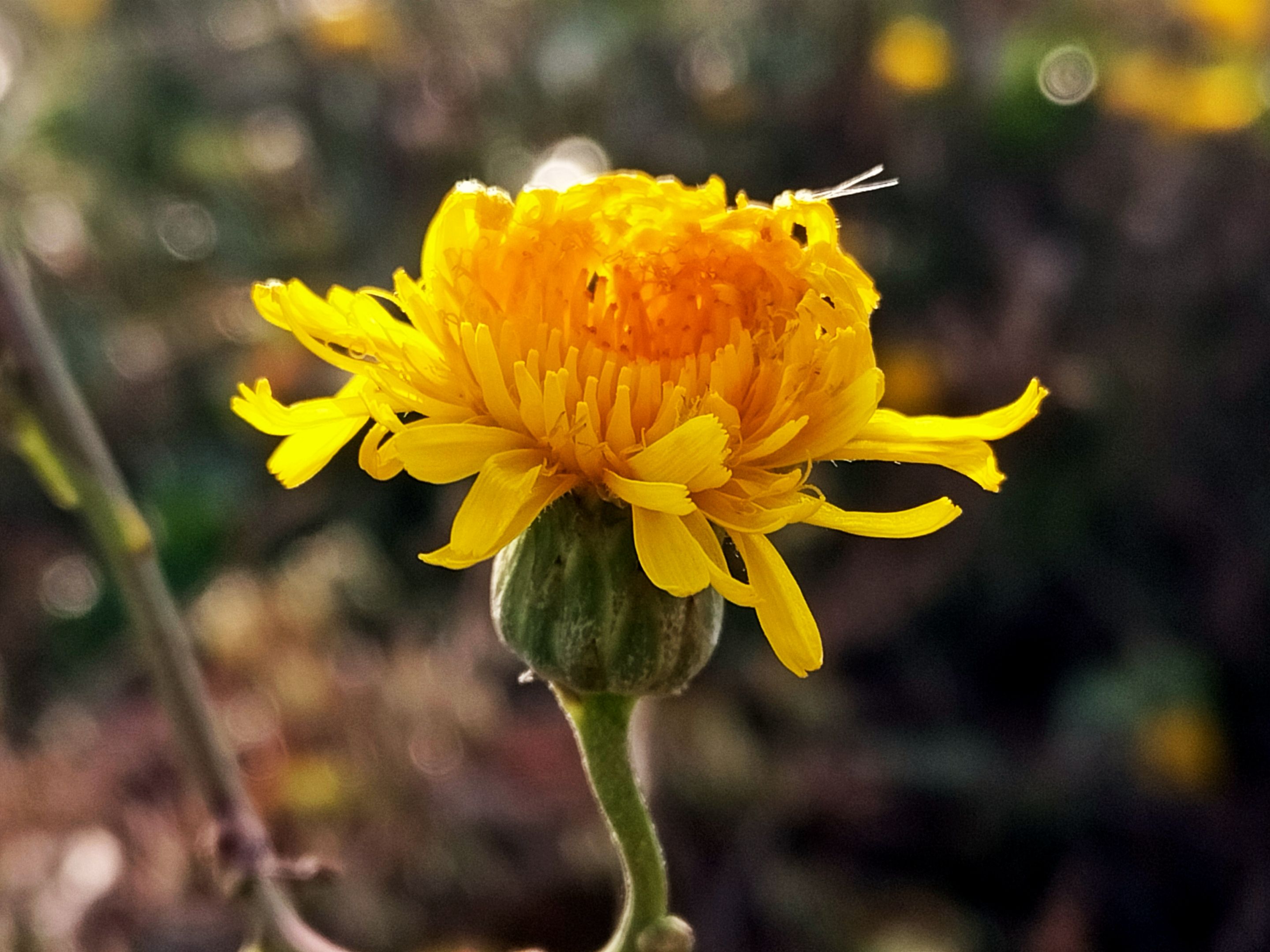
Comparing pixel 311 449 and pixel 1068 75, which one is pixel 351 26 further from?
pixel 311 449

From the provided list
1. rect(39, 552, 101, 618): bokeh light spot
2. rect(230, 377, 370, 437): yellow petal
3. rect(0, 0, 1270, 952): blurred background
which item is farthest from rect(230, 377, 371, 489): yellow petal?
rect(39, 552, 101, 618): bokeh light spot

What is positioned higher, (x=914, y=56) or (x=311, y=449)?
(x=311, y=449)

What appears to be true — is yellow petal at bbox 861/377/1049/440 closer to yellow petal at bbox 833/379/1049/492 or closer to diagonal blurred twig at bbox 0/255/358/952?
yellow petal at bbox 833/379/1049/492

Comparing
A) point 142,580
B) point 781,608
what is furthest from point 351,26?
point 781,608

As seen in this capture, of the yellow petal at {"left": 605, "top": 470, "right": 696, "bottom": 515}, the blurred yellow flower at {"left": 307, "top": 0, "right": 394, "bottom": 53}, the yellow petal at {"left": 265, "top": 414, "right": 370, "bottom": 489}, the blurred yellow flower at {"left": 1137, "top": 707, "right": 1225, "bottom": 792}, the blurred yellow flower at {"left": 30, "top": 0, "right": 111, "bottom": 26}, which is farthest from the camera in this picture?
the blurred yellow flower at {"left": 30, "top": 0, "right": 111, "bottom": 26}

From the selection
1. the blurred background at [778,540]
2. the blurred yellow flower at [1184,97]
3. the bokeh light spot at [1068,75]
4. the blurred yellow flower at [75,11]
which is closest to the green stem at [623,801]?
the blurred background at [778,540]

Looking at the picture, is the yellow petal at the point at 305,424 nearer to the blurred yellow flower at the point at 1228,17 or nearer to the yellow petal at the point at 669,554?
the yellow petal at the point at 669,554
